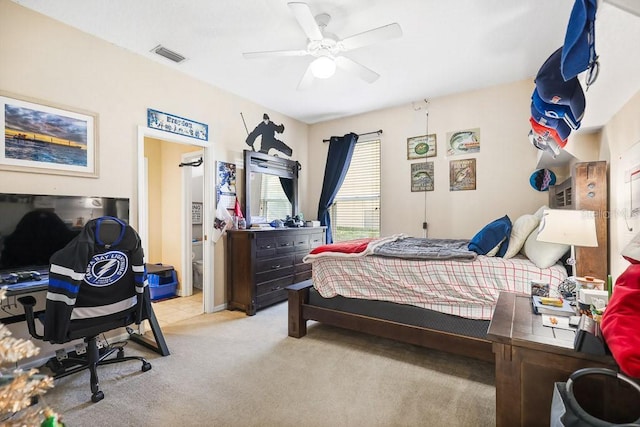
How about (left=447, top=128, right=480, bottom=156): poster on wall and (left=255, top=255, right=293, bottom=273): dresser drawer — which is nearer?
(left=255, top=255, right=293, bottom=273): dresser drawer

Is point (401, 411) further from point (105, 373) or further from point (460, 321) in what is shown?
point (105, 373)

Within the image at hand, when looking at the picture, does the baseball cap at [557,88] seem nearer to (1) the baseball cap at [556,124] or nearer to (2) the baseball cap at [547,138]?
(1) the baseball cap at [556,124]

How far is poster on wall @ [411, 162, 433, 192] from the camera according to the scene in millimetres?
4145

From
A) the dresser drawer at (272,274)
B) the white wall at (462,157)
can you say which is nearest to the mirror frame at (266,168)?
the dresser drawer at (272,274)

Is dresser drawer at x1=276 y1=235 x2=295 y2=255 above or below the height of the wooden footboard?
above

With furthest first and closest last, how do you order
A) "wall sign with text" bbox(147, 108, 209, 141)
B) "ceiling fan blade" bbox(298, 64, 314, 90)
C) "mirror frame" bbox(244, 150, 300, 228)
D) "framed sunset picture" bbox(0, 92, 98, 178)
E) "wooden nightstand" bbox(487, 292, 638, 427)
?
"mirror frame" bbox(244, 150, 300, 228)
"wall sign with text" bbox(147, 108, 209, 141)
"ceiling fan blade" bbox(298, 64, 314, 90)
"framed sunset picture" bbox(0, 92, 98, 178)
"wooden nightstand" bbox(487, 292, 638, 427)

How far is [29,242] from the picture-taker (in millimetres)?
2199

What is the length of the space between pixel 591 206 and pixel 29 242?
4.05m

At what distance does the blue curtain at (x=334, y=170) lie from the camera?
15.4 ft

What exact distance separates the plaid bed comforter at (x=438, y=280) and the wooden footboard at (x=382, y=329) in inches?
6.8

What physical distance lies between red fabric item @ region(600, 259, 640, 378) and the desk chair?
8.30 feet

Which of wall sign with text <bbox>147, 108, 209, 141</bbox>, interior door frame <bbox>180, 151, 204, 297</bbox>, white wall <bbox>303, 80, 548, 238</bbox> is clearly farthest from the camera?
interior door frame <bbox>180, 151, 204, 297</bbox>

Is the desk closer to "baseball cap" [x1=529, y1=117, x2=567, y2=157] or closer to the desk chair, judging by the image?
the desk chair

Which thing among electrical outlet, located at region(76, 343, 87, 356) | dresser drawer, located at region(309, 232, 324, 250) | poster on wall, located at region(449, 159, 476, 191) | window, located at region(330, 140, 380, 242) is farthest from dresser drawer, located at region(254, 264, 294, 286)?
poster on wall, located at region(449, 159, 476, 191)
